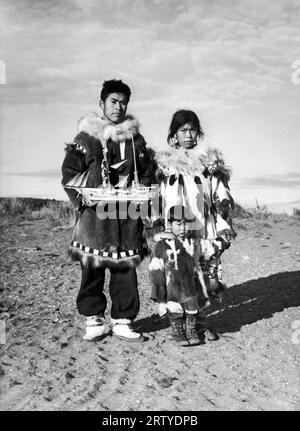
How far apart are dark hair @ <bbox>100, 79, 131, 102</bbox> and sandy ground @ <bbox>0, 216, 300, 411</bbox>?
2.00 metres

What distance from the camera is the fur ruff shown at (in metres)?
4.12

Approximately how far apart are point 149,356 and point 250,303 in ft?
6.13

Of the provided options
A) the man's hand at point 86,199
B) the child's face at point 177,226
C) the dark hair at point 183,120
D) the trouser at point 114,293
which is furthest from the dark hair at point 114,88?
the trouser at point 114,293

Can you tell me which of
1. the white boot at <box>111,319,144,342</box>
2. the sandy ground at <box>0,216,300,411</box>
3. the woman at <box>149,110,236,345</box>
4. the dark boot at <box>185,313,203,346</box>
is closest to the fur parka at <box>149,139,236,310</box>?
the woman at <box>149,110,236,345</box>

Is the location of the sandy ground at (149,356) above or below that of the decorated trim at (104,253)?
below

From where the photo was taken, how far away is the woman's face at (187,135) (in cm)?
403

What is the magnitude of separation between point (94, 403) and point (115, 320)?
3.89 feet

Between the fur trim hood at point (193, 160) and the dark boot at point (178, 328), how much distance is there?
114cm

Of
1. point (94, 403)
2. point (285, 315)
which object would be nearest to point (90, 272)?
point (94, 403)

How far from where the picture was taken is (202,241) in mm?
4125

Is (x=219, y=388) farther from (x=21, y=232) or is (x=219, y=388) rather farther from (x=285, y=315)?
(x=21, y=232)

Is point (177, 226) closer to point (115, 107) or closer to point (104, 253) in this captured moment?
point (104, 253)

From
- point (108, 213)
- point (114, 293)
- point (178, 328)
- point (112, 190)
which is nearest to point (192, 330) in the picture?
point (178, 328)

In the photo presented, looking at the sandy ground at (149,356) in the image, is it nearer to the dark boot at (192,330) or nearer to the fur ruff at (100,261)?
the dark boot at (192,330)
